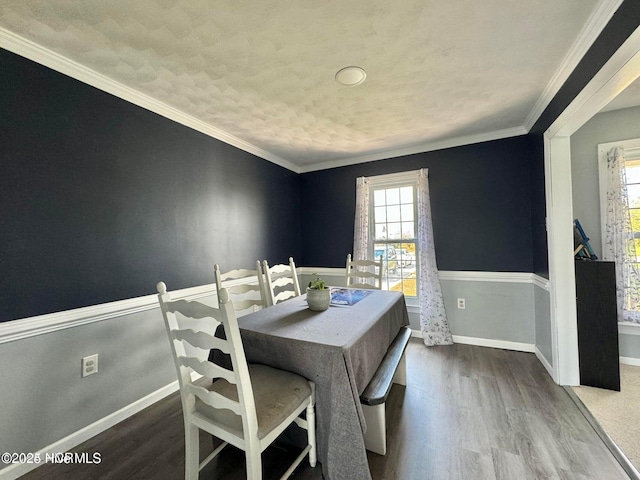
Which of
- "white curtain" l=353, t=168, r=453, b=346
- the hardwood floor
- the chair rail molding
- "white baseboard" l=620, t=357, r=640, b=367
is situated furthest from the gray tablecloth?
"white baseboard" l=620, t=357, r=640, b=367

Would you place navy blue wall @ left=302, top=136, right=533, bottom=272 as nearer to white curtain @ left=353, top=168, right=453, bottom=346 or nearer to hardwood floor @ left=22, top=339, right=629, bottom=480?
white curtain @ left=353, top=168, right=453, bottom=346

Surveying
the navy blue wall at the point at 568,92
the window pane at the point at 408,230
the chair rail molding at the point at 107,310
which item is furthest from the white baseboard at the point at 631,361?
the window pane at the point at 408,230

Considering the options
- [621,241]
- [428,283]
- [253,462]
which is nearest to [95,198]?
[253,462]

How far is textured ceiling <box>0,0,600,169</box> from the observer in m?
1.33

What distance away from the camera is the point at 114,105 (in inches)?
75.6

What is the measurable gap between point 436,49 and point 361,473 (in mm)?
2301

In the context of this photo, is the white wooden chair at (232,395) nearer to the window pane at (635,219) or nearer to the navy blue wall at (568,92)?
the navy blue wall at (568,92)

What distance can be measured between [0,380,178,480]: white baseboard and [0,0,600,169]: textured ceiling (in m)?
2.31

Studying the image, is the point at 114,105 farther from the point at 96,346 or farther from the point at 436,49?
the point at 436,49

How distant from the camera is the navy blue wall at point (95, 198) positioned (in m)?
1.48

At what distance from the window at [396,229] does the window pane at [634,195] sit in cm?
190

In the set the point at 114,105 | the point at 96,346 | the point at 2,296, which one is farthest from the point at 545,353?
the point at 114,105

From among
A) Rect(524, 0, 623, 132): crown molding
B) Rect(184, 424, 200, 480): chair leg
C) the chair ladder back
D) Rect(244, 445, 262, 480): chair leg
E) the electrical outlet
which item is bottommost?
Rect(184, 424, 200, 480): chair leg

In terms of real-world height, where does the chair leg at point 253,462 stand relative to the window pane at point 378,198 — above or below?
below
